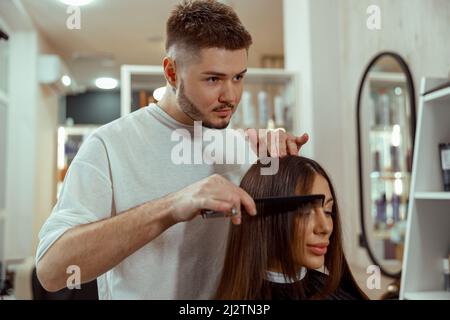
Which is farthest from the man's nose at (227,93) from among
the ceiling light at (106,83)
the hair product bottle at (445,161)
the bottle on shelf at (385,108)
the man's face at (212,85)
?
the bottle on shelf at (385,108)

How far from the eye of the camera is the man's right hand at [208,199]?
61 cm

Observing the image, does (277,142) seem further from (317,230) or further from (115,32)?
(115,32)

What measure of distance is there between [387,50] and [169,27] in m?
0.48

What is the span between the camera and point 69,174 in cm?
62

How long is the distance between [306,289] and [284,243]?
0.29 ft

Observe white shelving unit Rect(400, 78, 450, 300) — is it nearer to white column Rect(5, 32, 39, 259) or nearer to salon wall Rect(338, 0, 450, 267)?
salon wall Rect(338, 0, 450, 267)

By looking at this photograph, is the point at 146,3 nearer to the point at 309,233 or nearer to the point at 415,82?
the point at 309,233

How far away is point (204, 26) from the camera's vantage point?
618 mm

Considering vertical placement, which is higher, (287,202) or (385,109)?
(385,109)

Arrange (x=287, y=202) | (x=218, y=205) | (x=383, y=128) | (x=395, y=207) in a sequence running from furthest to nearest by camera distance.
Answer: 1. (x=383, y=128)
2. (x=395, y=207)
3. (x=287, y=202)
4. (x=218, y=205)

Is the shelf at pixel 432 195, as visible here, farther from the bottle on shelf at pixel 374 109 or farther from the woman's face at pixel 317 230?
the bottle on shelf at pixel 374 109

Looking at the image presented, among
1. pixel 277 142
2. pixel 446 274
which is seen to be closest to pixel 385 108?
pixel 446 274

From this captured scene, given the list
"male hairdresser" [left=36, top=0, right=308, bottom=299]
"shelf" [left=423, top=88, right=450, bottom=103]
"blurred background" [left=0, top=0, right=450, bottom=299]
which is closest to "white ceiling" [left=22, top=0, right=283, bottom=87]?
"blurred background" [left=0, top=0, right=450, bottom=299]

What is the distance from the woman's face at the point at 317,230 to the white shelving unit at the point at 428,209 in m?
0.27
